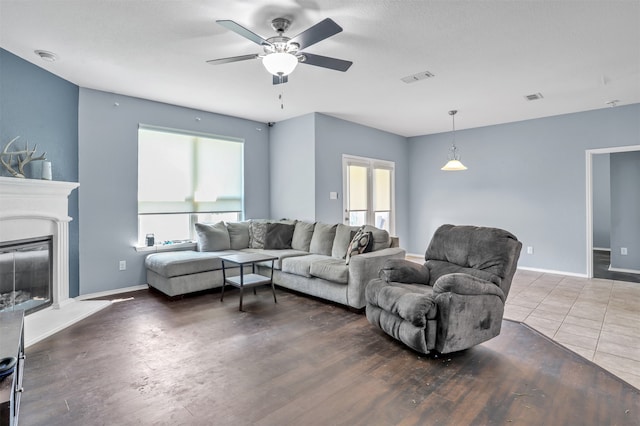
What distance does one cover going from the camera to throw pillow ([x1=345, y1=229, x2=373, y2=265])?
396cm

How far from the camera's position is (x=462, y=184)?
6816 millimetres

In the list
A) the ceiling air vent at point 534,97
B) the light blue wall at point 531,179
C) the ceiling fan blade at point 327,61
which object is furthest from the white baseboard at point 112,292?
the ceiling air vent at point 534,97

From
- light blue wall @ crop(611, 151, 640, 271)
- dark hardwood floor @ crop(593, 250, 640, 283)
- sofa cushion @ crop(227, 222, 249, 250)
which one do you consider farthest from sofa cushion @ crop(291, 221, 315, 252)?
light blue wall @ crop(611, 151, 640, 271)

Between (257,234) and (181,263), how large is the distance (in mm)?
1376

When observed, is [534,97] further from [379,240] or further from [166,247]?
A: [166,247]

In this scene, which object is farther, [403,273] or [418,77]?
[418,77]

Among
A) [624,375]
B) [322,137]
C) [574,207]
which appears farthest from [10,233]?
[574,207]

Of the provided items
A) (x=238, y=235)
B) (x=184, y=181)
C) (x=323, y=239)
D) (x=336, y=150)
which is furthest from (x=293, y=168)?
(x=184, y=181)

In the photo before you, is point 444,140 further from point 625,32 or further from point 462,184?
point 625,32

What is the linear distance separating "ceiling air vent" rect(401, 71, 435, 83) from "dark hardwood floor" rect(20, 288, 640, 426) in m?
2.85

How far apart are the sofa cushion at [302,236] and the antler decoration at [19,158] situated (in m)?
3.23

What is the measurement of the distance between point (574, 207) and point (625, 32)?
3.40m

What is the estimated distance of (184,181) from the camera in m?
Result: 5.14

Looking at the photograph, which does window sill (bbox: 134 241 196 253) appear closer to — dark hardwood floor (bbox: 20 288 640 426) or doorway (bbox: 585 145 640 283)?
dark hardwood floor (bbox: 20 288 640 426)
